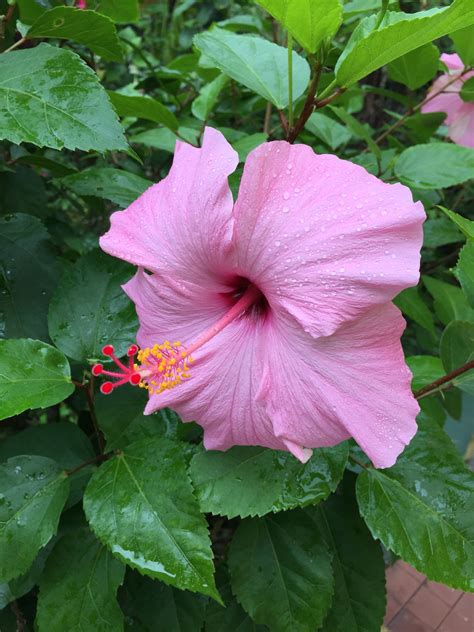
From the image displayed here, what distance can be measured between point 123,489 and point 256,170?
38 centimetres

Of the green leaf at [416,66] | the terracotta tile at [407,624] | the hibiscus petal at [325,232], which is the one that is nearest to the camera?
the hibiscus petal at [325,232]

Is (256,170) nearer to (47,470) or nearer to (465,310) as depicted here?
(47,470)

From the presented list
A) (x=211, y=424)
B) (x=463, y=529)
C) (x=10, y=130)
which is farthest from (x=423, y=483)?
(x=10, y=130)

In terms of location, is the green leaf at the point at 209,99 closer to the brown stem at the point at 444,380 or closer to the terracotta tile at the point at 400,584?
the brown stem at the point at 444,380

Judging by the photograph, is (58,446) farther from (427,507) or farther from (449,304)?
(449,304)

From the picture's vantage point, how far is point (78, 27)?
2.51 ft

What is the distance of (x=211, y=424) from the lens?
657 millimetres

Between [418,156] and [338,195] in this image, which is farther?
[418,156]

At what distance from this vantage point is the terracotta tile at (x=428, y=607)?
2.23 metres

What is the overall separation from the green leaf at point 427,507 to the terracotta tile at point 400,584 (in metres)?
1.78

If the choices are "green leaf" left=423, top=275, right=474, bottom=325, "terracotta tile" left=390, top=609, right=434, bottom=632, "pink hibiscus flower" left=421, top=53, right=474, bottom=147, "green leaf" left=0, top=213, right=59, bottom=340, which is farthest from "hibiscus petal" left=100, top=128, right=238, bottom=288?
"terracotta tile" left=390, top=609, right=434, bottom=632

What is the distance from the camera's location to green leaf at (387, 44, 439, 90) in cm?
101

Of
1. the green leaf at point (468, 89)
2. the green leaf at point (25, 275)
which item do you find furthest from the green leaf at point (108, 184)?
the green leaf at point (468, 89)

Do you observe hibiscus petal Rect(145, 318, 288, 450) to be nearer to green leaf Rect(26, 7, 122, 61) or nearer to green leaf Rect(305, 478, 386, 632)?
green leaf Rect(305, 478, 386, 632)
